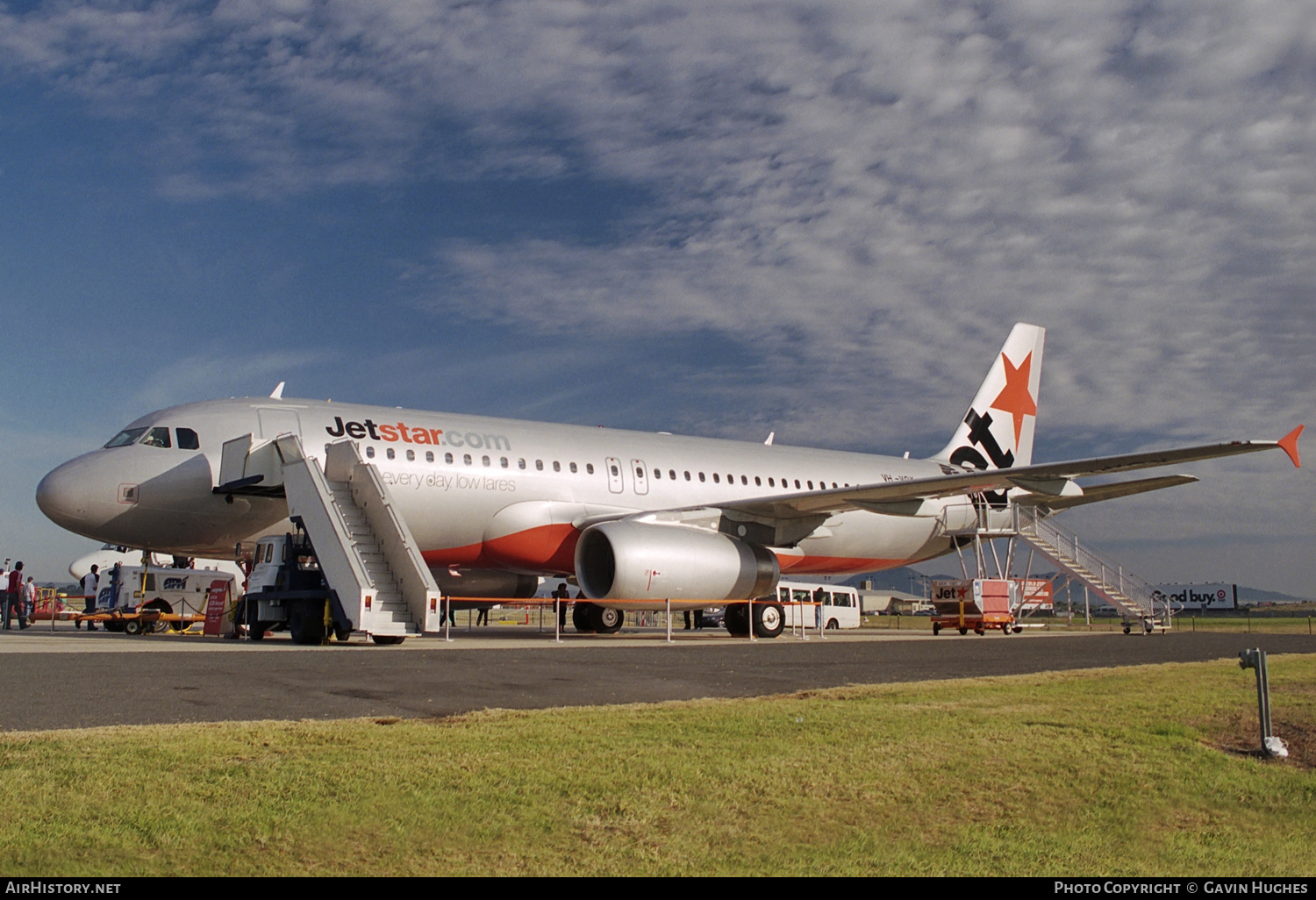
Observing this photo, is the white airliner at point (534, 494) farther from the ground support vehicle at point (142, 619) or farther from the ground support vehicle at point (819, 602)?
the ground support vehicle at point (819, 602)

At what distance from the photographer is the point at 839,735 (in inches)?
229

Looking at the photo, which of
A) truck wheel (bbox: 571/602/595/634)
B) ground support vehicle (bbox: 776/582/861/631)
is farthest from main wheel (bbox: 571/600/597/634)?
ground support vehicle (bbox: 776/582/861/631)

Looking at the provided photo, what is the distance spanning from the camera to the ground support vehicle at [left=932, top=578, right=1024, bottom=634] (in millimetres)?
25391

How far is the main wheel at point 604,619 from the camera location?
2273 centimetres

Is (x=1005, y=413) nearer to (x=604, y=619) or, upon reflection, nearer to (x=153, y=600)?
(x=604, y=619)

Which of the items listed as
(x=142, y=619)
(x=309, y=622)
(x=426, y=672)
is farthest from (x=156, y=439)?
(x=426, y=672)

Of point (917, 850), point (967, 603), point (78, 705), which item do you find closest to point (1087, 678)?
point (917, 850)

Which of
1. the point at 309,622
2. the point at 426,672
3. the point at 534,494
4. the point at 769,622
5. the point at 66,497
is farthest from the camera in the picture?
the point at 769,622

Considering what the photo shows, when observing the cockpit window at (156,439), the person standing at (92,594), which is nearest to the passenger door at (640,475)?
the cockpit window at (156,439)

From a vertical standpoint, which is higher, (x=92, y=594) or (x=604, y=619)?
(x=92, y=594)

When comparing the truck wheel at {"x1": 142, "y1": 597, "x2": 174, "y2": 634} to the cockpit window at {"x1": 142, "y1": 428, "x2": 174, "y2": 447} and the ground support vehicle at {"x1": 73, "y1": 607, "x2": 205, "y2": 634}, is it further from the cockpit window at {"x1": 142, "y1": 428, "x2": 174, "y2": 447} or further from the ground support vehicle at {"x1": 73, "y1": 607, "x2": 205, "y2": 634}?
the cockpit window at {"x1": 142, "y1": 428, "x2": 174, "y2": 447}

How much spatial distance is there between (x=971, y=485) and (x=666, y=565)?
6.25m

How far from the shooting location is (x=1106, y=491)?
2414cm

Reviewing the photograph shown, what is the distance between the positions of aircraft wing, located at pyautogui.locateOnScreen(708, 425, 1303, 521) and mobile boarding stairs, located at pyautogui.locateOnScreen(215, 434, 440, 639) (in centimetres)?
739
